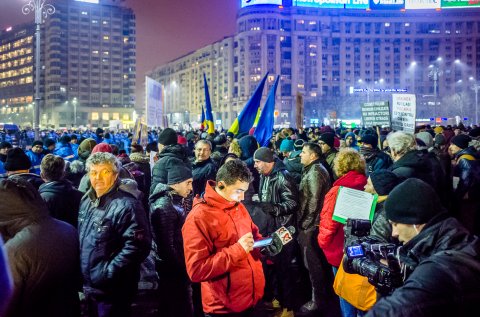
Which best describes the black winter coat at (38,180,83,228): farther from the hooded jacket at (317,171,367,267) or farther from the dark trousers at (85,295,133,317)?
the hooded jacket at (317,171,367,267)

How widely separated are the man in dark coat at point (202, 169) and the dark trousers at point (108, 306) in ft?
10.8

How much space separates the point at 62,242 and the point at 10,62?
17071cm

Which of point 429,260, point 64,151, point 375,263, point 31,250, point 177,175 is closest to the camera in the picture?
point 429,260

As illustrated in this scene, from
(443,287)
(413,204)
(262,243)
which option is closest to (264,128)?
(262,243)

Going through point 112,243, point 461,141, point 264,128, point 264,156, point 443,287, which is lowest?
point 112,243

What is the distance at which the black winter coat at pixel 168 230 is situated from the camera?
15.2 feet

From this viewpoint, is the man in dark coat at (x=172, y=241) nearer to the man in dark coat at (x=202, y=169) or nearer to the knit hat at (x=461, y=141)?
the man in dark coat at (x=202, y=169)

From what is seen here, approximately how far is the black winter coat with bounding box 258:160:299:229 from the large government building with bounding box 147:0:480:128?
395 ft

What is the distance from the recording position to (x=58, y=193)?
5184 millimetres

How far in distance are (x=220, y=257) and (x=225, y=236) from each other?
22cm

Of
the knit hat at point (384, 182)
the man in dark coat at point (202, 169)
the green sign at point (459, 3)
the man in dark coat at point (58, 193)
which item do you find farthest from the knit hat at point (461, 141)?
the green sign at point (459, 3)

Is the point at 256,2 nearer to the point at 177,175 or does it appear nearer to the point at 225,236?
the point at 177,175

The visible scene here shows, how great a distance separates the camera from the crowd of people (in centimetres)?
255

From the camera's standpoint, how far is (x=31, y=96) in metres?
145
